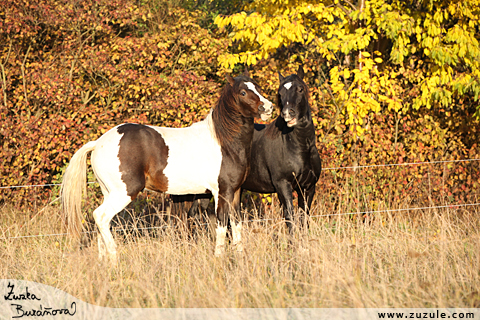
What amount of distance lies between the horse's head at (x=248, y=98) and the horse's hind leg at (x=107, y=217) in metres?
1.53

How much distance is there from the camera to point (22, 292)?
3.67 metres

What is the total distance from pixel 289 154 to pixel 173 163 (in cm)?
134

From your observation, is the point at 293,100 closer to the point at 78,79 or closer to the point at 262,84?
the point at 262,84

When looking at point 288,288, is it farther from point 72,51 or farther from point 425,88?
point 72,51

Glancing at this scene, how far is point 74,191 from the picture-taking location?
473cm

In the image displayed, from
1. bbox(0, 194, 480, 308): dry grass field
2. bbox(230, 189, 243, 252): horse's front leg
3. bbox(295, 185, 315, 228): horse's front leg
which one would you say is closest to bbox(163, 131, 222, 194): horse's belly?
bbox(230, 189, 243, 252): horse's front leg

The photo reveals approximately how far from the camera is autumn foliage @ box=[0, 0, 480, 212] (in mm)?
6785

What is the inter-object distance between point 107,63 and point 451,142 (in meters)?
6.05

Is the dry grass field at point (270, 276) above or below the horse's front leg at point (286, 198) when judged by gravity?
below

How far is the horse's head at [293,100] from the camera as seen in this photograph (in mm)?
4668

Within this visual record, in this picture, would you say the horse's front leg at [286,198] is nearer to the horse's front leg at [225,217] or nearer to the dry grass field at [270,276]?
the dry grass field at [270,276]

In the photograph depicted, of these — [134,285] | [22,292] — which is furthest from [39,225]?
[134,285]

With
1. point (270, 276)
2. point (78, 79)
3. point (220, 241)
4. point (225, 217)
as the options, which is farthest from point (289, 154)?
point (78, 79)

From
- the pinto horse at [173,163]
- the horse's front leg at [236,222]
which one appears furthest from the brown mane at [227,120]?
the horse's front leg at [236,222]
